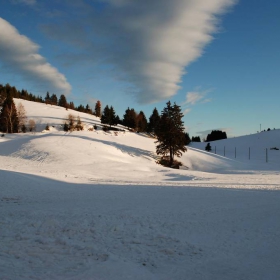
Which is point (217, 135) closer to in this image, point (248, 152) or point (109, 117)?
point (248, 152)

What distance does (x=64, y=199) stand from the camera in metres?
13.6

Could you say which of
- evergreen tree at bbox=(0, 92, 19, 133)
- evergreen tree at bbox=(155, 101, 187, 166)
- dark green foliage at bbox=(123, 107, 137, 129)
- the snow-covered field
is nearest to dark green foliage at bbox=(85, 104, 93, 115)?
dark green foliage at bbox=(123, 107, 137, 129)

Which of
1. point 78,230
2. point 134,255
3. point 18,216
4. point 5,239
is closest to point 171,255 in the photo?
point 134,255

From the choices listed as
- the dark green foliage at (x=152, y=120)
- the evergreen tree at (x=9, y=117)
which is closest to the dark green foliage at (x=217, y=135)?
the dark green foliage at (x=152, y=120)

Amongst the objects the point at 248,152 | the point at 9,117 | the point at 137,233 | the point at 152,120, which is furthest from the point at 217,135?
the point at 137,233

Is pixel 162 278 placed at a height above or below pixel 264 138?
below

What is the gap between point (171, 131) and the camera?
149 feet

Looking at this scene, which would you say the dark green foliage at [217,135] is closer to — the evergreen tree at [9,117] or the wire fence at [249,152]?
the wire fence at [249,152]

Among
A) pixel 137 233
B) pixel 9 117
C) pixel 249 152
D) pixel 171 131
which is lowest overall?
pixel 137 233

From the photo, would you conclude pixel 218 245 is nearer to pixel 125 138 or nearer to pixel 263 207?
pixel 263 207

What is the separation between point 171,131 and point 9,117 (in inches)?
1881

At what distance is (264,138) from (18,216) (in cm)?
10490

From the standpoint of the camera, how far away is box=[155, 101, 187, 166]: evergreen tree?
150ft

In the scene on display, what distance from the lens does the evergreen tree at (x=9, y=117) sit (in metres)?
70.0
